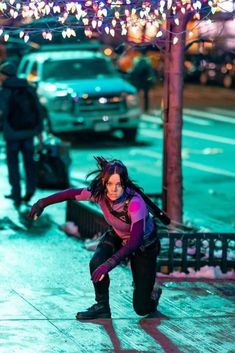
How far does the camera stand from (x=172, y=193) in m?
11.3

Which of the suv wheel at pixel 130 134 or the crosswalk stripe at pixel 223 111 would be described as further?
the crosswalk stripe at pixel 223 111

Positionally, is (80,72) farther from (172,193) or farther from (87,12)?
(87,12)

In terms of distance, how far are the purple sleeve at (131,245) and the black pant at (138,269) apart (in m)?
0.30

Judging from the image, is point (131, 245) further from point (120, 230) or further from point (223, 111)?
point (223, 111)

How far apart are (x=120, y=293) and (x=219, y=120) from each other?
17.2 m

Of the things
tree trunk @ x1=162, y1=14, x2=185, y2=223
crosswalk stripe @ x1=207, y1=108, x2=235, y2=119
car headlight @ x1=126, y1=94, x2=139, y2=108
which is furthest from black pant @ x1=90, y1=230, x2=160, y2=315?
crosswalk stripe @ x1=207, y1=108, x2=235, y2=119

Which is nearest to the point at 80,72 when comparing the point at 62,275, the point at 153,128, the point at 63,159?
the point at 153,128

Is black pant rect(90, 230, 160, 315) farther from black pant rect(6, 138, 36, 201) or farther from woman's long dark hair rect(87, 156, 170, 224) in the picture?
black pant rect(6, 138, 36, 201)

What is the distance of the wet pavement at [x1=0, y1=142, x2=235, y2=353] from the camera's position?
7684 millimetres

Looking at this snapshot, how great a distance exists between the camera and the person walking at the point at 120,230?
793 centimetres

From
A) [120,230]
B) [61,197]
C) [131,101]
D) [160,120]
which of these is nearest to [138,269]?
[120,230]

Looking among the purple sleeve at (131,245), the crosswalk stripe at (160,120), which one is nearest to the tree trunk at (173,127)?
the purple sleeve at (131,245)

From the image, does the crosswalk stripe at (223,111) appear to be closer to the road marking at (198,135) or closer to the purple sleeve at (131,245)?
the road marking at (198,135)

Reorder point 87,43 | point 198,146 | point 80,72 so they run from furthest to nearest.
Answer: point 87,43 → point 80,72 → point 198,146
